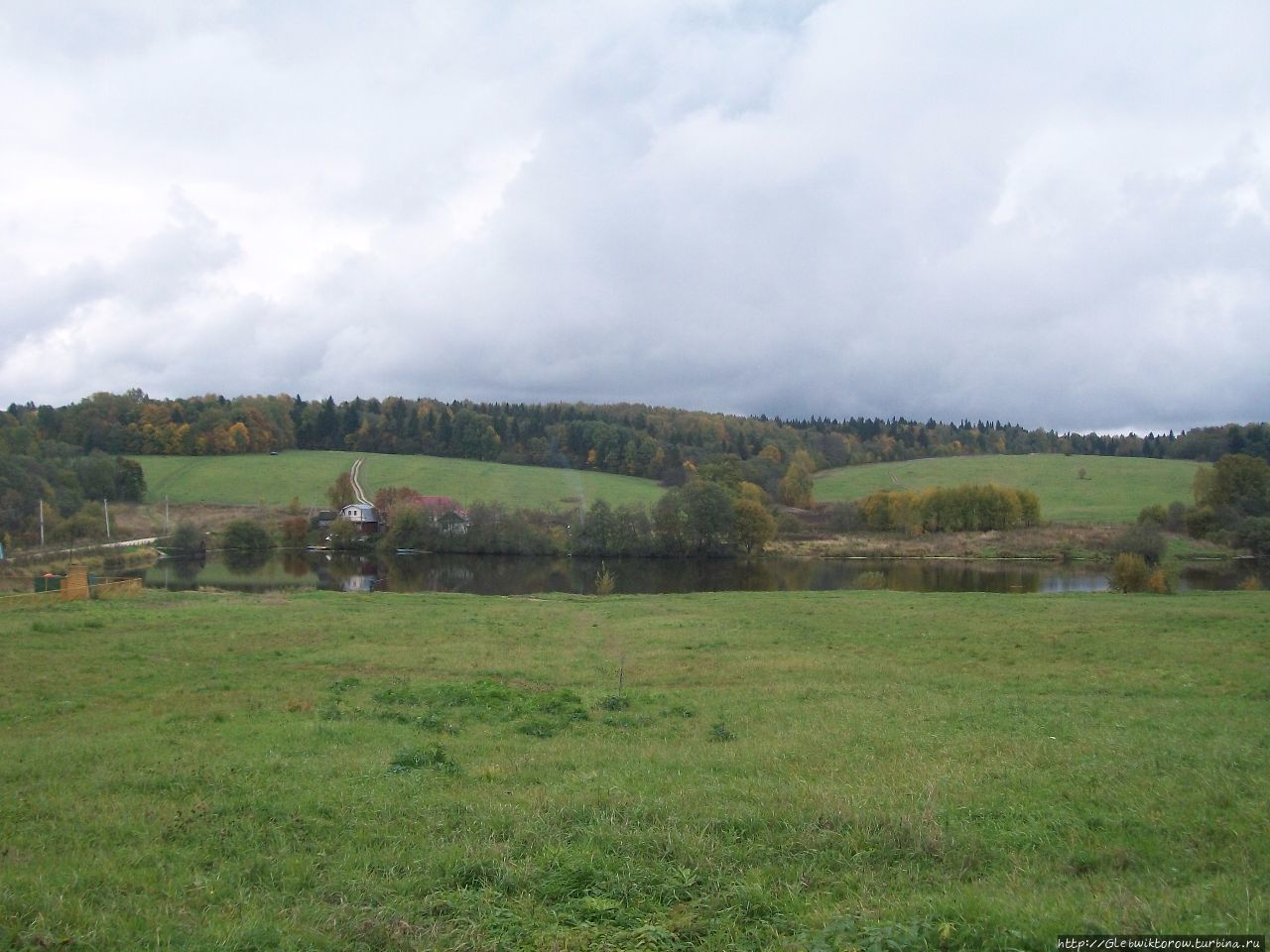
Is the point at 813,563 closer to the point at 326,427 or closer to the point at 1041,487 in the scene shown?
the point at 1041,487

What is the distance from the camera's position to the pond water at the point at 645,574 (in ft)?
202

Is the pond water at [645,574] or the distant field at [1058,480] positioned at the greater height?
the distant field at [1058,480]

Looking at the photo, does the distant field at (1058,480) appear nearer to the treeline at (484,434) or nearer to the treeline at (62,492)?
the treeline at (484,434)

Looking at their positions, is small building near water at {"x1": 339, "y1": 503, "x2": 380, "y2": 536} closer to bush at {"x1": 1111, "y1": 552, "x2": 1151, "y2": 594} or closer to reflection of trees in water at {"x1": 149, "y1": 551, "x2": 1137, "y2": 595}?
reflection of trees in water at {"x1": 149, "y1": 551, "x2": 1137, "y2": 595}

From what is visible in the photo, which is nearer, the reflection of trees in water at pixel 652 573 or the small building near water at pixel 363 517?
the reflection of trees in water at pixel 652 573

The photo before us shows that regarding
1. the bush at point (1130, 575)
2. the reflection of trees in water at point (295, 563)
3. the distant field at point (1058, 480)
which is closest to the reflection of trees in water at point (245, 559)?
the reflection of trees in water at point (295, 563)

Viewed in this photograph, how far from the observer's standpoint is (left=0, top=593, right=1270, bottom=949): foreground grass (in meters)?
5.71

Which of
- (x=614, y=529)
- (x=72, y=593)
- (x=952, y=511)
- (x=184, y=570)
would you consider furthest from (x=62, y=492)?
(x=952, y=511)

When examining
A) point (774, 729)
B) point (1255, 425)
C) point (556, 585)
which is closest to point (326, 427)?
point (556, 585)

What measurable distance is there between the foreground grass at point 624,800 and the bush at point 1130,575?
28.0 m

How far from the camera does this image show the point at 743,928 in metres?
5.69

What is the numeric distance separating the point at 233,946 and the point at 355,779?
446 centimetres

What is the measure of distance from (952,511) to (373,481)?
77.9m

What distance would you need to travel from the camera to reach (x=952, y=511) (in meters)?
98.5
